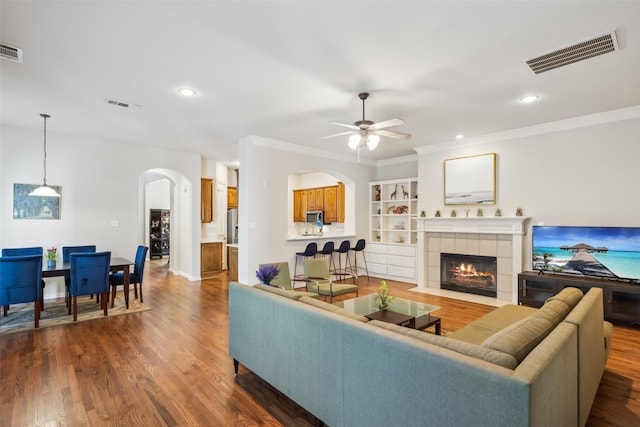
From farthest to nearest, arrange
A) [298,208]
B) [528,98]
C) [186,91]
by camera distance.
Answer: [298,208]
[528,98]
[186,91]

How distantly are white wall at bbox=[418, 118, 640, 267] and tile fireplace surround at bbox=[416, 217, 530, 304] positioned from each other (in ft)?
0.70

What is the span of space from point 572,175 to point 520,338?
15.0 feet

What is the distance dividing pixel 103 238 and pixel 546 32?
723 centimetres

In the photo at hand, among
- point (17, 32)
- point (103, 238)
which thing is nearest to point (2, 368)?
point (17, 32)

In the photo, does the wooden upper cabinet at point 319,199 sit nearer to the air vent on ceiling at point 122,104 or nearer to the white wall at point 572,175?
the white wall at point 572,175

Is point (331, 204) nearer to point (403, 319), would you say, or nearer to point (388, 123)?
point (388, 123)

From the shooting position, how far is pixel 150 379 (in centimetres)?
284

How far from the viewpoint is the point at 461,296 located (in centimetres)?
585

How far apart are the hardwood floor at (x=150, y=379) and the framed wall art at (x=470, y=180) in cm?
238

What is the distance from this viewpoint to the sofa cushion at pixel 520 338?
4.94ft

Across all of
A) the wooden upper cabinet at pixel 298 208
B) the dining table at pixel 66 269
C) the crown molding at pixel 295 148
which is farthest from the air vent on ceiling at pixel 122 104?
the wooden upper cabinet at pixel 298 208

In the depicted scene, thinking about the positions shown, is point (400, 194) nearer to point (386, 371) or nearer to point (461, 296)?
point (461, 296)

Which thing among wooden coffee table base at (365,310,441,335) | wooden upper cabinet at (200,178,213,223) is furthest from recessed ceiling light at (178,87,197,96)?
wooden upper cabinet at (200,178,213,223)

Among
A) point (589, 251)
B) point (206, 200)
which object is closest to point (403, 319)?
point (589, 251)
